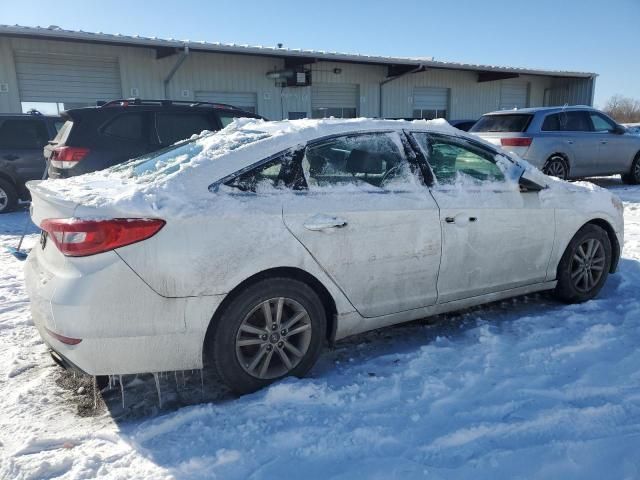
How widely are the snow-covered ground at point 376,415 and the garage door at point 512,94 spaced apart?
67.8 feet

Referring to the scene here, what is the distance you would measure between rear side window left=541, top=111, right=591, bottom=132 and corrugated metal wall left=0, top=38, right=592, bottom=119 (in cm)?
928

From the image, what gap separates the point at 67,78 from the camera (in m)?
13.5

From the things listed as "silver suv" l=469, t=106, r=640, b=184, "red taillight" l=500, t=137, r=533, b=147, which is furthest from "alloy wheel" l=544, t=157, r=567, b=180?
"red taillight" l=500, t=137, r=533, b=147

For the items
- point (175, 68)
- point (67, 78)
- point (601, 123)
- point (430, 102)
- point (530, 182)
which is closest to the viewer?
point (530, 182)

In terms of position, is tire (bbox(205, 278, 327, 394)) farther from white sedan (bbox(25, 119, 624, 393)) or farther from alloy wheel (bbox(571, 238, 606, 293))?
alloy wheel (bbox(571, 238, 606, 293))

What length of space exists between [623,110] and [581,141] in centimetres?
6162

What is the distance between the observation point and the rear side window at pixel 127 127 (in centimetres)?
687

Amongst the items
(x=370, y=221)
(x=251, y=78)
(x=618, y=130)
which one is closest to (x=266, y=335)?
(x=370, y=221)

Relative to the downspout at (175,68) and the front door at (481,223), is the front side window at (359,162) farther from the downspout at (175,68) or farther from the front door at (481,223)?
the downspout at (175,68)

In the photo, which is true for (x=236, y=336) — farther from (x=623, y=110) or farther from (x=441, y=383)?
(x=623, y=110)

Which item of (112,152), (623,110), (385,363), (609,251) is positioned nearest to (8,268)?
(112,152)

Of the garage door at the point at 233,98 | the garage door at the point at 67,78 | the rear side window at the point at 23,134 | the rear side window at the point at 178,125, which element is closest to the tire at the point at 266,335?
the rear side window at the point at 178,125

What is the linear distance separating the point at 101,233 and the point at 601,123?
1090 cm

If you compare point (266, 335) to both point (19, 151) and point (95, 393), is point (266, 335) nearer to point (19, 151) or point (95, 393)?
point (95, 393)
